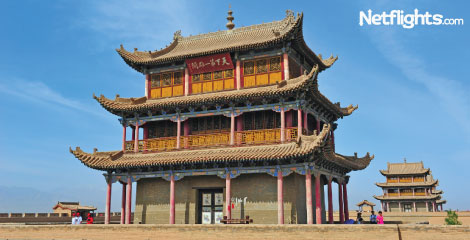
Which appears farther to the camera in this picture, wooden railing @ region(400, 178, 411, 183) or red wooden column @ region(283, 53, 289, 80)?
wooden railing @ region(400, 178, 411, 183)

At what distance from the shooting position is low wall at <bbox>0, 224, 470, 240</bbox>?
14664mm

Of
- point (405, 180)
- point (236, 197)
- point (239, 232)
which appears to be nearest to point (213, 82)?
point (236, 197)

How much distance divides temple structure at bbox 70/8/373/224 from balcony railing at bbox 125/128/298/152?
54mm

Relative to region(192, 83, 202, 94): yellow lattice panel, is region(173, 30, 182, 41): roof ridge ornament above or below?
above

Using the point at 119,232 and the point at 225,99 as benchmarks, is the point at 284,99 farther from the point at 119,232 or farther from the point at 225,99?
the point at 119,232

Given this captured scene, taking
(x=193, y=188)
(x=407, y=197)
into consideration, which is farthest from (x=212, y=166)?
(x=407, y=197)

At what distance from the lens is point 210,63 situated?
25.3m

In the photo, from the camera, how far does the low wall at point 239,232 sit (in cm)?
1466

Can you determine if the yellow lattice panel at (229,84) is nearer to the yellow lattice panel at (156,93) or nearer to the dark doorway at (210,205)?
the yellow lattice panel at (156,93)

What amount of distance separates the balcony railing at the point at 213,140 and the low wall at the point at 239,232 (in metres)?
6.23

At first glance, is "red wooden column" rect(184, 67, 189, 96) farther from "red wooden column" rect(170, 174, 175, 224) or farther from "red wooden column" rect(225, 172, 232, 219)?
"red wooden column" rect(225, 172, 232, 219)

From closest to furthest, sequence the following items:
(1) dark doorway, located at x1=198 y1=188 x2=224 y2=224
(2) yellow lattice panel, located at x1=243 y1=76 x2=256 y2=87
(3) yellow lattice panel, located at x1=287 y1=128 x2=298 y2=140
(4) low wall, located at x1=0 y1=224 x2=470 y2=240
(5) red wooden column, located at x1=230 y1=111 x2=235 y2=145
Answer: (4) low wall, located at x1=0 y1=224 x2=470 y2=240 → (3) yellow lattice panel, located at x1=287 y1=128 x2=298 y2=140 → (5) red wooden column, located at x1=230 y1=111 x2=235 y2=145 → (1) dark doorway, located at x1=198 y1=188 x2=224 y2=224 → (2) yellow lattice panel, located at x1=243 y1=76 x2=256 y2=87

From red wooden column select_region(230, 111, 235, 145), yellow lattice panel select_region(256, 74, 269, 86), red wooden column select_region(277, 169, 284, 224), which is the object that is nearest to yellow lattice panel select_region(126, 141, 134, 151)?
red wooden column select_region(230, 111, 235, 145)

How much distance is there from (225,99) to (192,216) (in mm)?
6558
